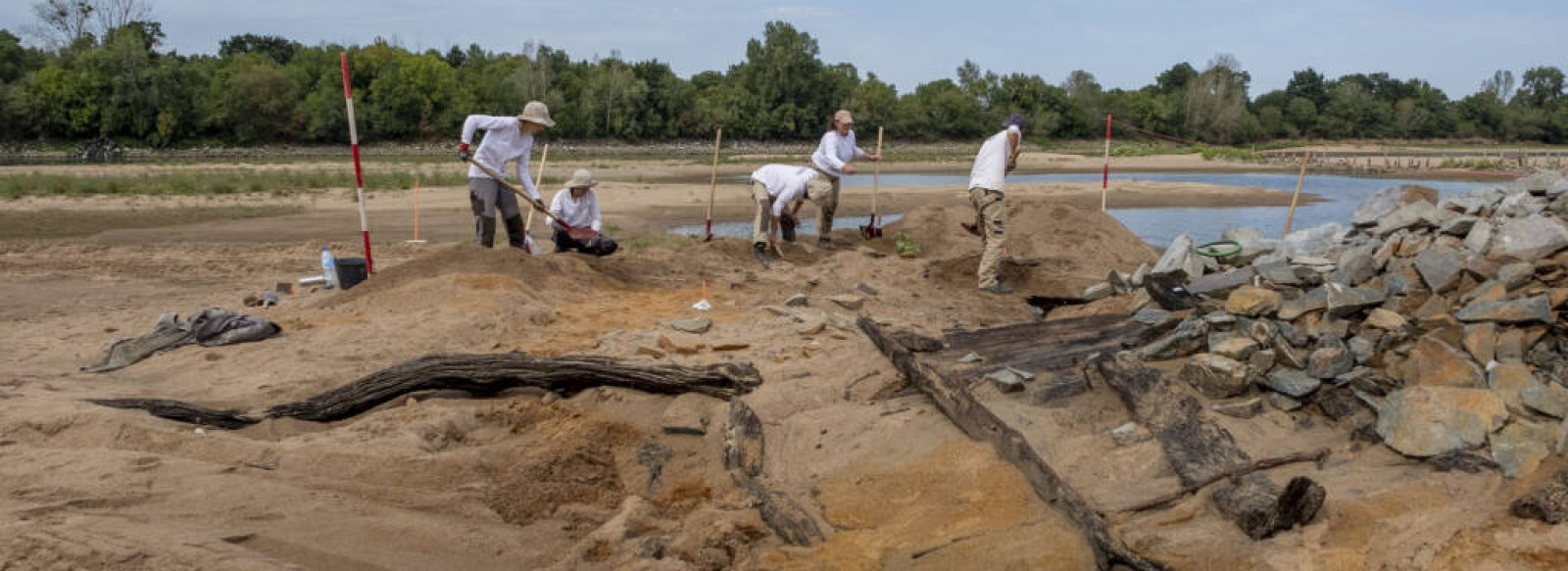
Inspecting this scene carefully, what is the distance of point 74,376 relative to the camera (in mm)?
5559

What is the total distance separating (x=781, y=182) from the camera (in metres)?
11.1

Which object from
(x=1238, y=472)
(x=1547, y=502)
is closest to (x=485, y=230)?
(x=1238, y=472)

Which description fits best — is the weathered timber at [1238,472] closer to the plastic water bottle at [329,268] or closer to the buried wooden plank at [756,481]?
the buried wooden plank at [756,481]

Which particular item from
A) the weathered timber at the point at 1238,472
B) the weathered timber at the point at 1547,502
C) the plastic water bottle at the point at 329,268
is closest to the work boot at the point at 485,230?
the plastic water bottle at the point at 329,268

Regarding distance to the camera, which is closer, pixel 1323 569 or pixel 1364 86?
pixel 1323 569

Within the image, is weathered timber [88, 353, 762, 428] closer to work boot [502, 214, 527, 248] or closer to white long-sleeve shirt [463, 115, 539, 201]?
white long-sleeve shirt [463, 115, 539, 201]

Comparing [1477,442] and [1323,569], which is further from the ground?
[1477,442]

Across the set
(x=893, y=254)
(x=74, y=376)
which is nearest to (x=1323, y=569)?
(x=74, y=376)

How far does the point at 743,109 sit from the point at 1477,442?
2237 inches

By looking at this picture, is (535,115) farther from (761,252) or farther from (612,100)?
(612,100)

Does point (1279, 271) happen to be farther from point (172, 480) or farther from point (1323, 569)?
point (172, 480)

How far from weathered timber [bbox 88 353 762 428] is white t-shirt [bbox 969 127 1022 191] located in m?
4.18

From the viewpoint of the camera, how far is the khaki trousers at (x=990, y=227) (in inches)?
352

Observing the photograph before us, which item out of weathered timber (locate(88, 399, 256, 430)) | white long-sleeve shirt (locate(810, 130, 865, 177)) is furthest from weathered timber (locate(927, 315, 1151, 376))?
white long-sleeve shirt (locate(810, 130, 865, 177))
